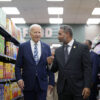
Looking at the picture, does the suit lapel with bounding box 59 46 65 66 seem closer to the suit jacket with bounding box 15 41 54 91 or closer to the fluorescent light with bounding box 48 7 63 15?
the suit jacket with bounding box 15 41 54 91

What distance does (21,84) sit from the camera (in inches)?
126

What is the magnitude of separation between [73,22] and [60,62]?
911 centimetres

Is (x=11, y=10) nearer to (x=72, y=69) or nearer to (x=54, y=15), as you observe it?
(x=54, y=15)

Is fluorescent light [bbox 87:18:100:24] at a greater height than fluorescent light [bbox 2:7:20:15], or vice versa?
fluorescent light [bbox 2:7:20:15]

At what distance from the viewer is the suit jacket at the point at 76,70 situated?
283 cm

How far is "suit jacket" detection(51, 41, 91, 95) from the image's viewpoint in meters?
2.83

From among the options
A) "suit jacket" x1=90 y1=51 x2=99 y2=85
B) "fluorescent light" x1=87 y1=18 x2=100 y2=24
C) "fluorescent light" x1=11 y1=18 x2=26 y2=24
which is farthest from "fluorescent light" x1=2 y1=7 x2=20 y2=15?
"suit jacket" x1=90 y1=51 x2=99 y2=85

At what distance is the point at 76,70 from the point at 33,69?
70 centimetres

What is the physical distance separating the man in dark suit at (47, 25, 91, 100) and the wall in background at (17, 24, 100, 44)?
29.5ft

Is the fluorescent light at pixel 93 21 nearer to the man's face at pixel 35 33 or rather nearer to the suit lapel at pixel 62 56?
the man's face at pixel 35 33

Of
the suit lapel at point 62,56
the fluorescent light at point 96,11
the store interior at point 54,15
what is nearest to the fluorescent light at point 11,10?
the store interior at point 54,15

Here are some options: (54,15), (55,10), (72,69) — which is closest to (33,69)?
(72,69)

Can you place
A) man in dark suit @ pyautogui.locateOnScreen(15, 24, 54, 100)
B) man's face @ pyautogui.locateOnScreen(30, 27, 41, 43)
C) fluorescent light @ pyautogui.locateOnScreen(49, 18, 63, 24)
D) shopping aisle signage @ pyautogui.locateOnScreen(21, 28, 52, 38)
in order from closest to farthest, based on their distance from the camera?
1. man in dark suit @ pyautogui.locateOnScreen(15, 24, 54, 100)
2. man's face @ pyautogui.locateOnScreen(30, 27, 41, 43)
3. fluorescent light @ pyautogui.locateOnScreen(49, 18, 63, 24)
4. shopping aisle signage @ pyautogui.locateOnScreen(21, 28, 52, 38)

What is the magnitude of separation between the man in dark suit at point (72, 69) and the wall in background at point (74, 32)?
8.98m
